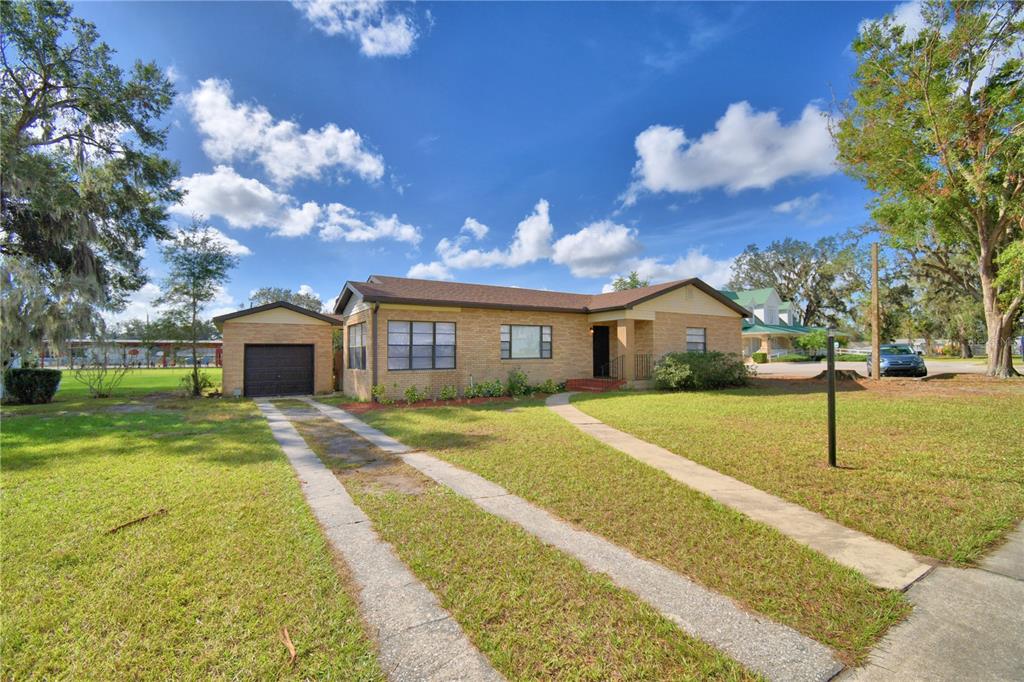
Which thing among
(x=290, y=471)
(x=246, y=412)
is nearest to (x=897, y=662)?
(x=290, y=471)

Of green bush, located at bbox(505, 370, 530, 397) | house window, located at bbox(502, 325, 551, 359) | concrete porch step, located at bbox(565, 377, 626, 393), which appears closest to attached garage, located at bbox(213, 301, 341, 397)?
house window, located at bbox(502, 325, 551, 359)

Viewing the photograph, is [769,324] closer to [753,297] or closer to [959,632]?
[753,297]

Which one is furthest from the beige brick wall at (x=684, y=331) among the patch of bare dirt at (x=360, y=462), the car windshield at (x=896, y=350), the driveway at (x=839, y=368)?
the patch of bare dirt at (x=360, y=462)

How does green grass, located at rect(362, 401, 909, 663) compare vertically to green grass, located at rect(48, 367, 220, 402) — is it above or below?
below

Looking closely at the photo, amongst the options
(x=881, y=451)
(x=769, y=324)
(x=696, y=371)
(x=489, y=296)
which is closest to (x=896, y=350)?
(x=696, y=371)

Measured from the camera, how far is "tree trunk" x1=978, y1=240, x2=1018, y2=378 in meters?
16.4

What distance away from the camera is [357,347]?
15.6m

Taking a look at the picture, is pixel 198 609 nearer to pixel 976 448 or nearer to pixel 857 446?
pixel 857 446

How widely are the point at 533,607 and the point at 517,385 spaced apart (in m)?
12.3

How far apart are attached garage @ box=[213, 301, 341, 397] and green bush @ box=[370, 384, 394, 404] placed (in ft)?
16.9

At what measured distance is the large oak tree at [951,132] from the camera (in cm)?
1420

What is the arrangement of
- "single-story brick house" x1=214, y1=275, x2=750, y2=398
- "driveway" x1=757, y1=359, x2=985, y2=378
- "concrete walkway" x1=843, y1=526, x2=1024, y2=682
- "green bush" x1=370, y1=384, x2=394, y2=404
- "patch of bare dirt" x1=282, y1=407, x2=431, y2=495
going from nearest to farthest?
"concrete walkway" x1=843, y1=526, x2=1024, y2=682, "patch of bare dirt" x1=282, y1=407, x2=431, y2=495, "green bush" x1=370, y1=384, x2=394, y2=404, "single-story brick house" x1=214, y1=275, x2=750, y2=398, "driveway" x1=757, y1=359, x2=985, y2=378

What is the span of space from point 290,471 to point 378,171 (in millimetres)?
13588

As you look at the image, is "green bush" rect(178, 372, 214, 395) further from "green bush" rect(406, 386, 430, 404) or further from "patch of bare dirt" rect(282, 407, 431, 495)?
"patch of bare dirt" rect(282, 407, 431, 495)
